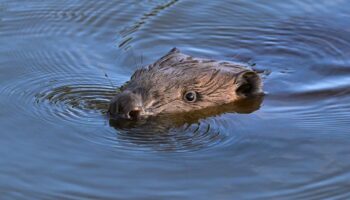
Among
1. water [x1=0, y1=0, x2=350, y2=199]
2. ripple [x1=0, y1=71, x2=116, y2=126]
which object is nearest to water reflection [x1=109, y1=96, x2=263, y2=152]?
water [x1=0, y1=0, x2=350, y2=199]

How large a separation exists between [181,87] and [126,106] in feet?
1.81

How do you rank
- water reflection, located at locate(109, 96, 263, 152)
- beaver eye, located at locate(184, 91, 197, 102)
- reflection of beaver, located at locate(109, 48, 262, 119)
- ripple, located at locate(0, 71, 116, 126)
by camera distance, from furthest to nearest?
beaver eye, located at locate(184, 91, 197, 102) < ripple, located at locate(0, 71, 116, 126) < reflection of beaver, located at locate(109, 48, 262, 119) < water reflection, located at locate(109, 96, 263, 152)

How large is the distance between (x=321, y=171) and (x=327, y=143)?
53cm

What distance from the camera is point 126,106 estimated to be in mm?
6012

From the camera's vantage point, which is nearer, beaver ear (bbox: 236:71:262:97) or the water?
the water

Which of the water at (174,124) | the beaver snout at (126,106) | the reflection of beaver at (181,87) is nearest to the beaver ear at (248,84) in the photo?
the reflection of beaver at (181,87)

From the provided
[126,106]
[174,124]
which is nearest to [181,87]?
[174,124]

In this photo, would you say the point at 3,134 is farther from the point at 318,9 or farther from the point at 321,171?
the point at 318,9

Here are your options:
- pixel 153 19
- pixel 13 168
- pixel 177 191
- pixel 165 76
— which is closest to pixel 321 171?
pixel 177 191

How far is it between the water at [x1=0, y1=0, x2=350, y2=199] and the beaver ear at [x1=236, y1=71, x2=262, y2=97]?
11 centimetres

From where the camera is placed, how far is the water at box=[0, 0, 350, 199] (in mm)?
5375

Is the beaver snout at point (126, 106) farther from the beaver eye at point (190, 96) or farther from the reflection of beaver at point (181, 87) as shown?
the beaver eye at point (190, 96)

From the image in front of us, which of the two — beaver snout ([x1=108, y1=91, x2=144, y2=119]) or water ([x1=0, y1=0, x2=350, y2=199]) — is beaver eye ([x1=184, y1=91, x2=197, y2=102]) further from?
beaver snout ([x1=108, y1=91, x2=144, y2=119])

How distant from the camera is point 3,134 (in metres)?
6.00
